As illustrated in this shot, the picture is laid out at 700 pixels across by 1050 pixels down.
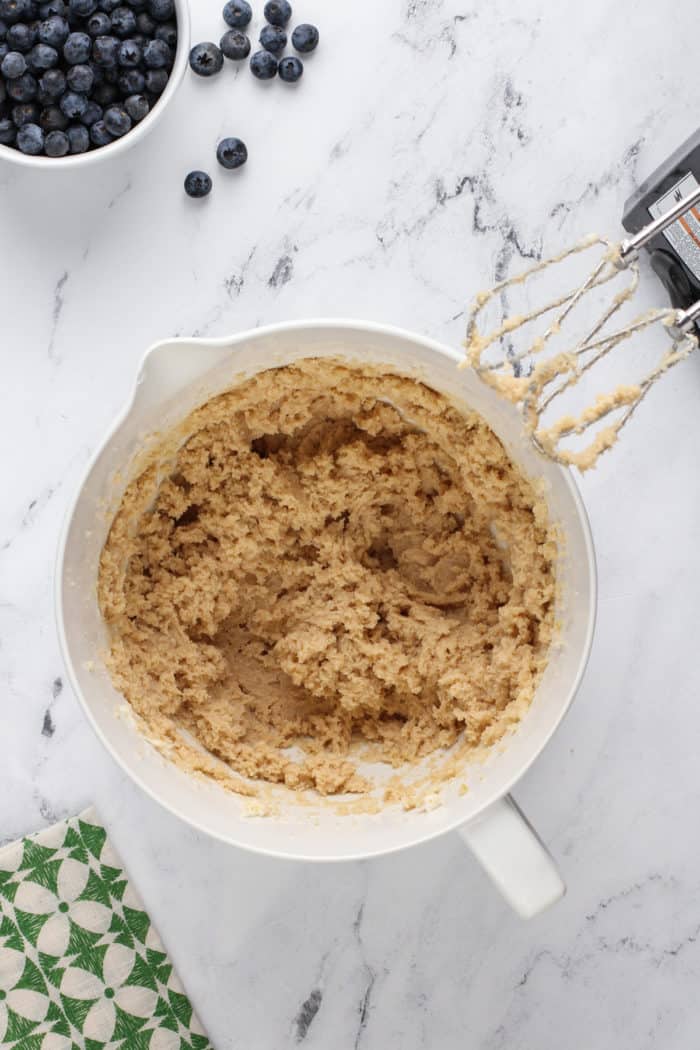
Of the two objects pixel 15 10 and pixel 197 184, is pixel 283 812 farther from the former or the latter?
pixel 15 10

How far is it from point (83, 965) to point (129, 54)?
4.56 ft

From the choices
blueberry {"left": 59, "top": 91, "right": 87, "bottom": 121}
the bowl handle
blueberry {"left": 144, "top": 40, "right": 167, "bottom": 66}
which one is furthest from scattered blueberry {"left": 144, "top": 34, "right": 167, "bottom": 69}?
the bowl handle

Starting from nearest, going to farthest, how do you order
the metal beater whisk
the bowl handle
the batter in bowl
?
the metal beater whisk
the bowl handle
the batter in bowl

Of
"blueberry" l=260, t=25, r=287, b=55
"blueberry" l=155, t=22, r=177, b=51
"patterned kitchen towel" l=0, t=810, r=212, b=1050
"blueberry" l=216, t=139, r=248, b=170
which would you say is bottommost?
"patterned kitchen towel" l=0, t=810, r=212, b=1050

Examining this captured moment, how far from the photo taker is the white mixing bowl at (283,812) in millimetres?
1247

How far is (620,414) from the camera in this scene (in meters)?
1.55

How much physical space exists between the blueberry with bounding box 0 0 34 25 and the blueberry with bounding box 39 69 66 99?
0.08 meters

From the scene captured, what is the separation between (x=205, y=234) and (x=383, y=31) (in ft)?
1.36

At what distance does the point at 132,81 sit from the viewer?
1.52m

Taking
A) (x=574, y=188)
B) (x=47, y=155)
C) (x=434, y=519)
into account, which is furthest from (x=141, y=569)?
(x=574, y=188)

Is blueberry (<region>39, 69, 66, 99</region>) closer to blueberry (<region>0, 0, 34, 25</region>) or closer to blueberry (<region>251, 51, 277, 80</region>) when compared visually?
blueberry (<region>0, 0, 34, 25</region>)

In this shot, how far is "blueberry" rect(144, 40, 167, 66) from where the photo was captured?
4.96ft

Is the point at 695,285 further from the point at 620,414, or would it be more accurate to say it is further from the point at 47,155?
the point at 47,155

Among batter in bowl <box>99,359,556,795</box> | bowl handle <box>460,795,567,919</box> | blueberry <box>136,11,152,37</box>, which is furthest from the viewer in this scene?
blueberry <box>136,11,152,37</box>
